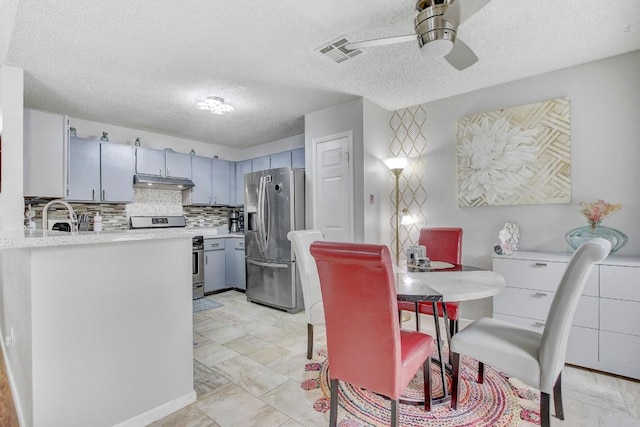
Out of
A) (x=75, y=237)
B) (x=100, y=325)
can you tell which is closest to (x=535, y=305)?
(x=100, y=325)

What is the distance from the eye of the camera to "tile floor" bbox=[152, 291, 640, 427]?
5.68 feet

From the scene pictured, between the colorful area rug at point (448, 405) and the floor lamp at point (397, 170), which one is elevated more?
the floor lamp at point (397, 170)

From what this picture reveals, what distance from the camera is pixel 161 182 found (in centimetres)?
429

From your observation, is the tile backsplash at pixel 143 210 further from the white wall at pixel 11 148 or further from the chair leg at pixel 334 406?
the chair leg at pixel 334 406

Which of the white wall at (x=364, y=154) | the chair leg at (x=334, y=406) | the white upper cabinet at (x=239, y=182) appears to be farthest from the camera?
the white upper cabinet at (x=239, y=182)

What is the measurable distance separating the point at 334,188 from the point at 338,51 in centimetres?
157

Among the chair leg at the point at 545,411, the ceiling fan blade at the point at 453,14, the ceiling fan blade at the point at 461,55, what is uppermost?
the ceiling fan blade at the point at 453,14

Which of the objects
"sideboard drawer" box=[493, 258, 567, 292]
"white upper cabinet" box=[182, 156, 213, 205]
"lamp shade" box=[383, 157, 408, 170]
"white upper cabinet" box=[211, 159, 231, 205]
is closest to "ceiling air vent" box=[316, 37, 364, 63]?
"lamp shade" box=[383, 157, 408, 170]

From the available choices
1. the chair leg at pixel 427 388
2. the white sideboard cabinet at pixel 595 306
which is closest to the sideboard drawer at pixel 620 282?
the white sideboard cabinet at pixel 595 306

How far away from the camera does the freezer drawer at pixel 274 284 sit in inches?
149

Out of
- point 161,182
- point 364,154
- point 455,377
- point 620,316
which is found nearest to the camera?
point 455,377

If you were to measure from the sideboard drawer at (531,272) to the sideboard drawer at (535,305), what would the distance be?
54 millimetres

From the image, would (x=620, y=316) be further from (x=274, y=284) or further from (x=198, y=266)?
(x=198, y=266)

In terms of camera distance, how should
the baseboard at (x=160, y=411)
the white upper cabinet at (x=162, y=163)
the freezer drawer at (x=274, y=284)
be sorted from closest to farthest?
the baseboard at (x=160, y=411), the freezer drawer at (x=274, y=284), the white upper cabinet at (x=162, y=163)
